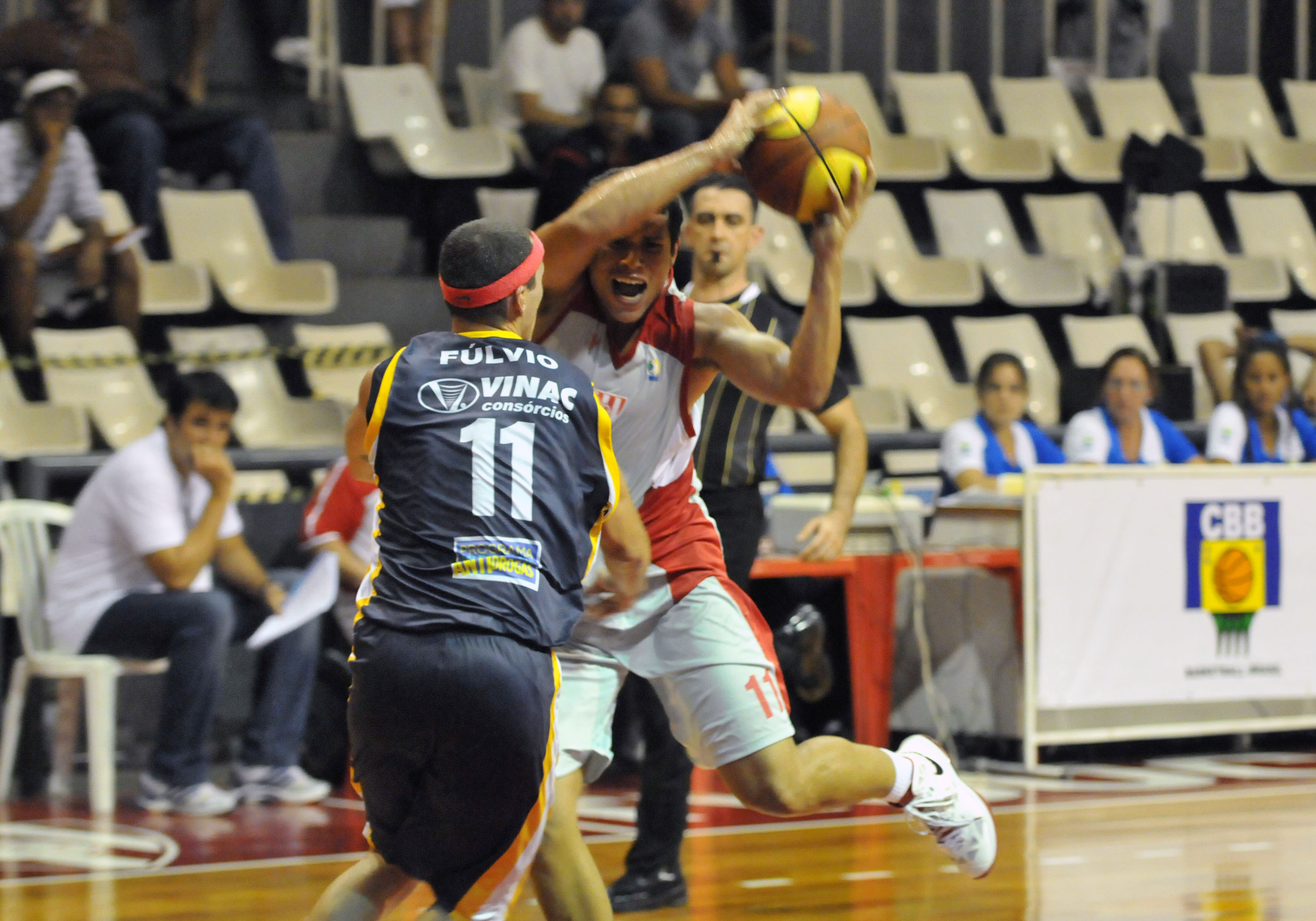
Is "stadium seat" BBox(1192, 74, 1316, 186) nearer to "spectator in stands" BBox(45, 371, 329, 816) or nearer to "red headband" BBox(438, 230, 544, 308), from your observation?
"spectator in stands" BBox(45, 371, 329, 816)

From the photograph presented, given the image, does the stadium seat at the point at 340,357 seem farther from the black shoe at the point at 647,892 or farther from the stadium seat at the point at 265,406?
the black shoe at the point at 647,892

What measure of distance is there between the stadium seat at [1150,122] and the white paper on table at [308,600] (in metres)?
7.65

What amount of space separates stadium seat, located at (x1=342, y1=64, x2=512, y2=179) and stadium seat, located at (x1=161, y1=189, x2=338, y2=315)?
3.14 feet

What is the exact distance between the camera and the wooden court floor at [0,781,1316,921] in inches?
187

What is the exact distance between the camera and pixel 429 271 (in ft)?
33.4

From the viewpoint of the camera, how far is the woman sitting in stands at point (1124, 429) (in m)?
7.82

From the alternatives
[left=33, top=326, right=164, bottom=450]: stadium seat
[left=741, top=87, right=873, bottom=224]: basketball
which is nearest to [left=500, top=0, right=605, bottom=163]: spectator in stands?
[left=33, top=326, right=164, bottom=450]: stadium seat

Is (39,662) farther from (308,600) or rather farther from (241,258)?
(241,258)

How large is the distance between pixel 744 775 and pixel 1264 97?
10973 mm

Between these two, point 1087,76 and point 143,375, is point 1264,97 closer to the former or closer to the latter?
point 1087,76

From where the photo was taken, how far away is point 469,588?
308cm

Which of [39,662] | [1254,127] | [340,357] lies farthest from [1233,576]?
[1254,127]

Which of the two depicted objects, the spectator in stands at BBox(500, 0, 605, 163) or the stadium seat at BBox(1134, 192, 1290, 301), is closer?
the spectator in stands at BBox(500, 0, 605, 163)

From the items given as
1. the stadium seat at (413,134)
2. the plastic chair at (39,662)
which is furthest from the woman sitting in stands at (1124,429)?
the plastic chair at (39,662)
